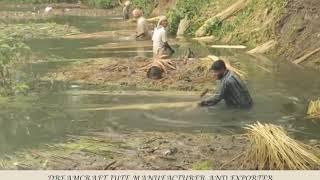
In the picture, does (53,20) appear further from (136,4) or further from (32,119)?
(32,119)

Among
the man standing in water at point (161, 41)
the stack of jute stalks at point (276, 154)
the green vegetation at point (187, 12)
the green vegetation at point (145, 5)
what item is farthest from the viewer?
the green vegetation at point (145, 5)

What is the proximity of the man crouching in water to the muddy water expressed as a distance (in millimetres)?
104

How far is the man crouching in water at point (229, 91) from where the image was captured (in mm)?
7980

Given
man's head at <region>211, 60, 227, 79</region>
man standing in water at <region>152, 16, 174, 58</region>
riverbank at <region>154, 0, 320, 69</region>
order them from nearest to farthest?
man's head at <region>211, 60, 227, 79</region>, man standing in water at <region>152, 16, 174, 58</region>, riverbank at <region>154, 0, 320, 69</region>

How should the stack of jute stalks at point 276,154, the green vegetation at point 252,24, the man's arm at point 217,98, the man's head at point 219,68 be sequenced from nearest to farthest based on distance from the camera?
the stack of jute stalks at point 276,154 < the man's head at point 219,68 < the man's arm at point 217,98 < the green vegetation at point 252,24

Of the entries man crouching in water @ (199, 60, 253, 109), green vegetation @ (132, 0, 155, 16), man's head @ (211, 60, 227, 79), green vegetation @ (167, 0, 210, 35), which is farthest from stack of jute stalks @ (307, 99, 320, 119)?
green vegetation @ (132, 0, 155, 16)

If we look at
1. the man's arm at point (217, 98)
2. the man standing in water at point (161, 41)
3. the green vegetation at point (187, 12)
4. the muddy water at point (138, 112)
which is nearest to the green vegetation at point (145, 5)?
the green vegetation at point (187, 12)

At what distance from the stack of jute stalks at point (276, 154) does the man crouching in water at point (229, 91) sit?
168 centimetres

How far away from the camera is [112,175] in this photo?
6098mm

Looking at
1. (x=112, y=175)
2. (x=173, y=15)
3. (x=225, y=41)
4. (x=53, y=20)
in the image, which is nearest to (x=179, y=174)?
(x=112, y=175)

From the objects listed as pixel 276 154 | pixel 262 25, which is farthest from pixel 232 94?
pixel 262 25

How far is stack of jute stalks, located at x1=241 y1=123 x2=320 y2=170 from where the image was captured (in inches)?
242

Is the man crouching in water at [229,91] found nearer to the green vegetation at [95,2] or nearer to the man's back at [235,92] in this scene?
the man's back at [235,92]

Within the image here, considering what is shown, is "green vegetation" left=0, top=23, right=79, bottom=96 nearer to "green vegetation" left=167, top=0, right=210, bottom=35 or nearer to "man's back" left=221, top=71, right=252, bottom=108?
"green vegetation" left=167, top=0, right=210, bottom=35
